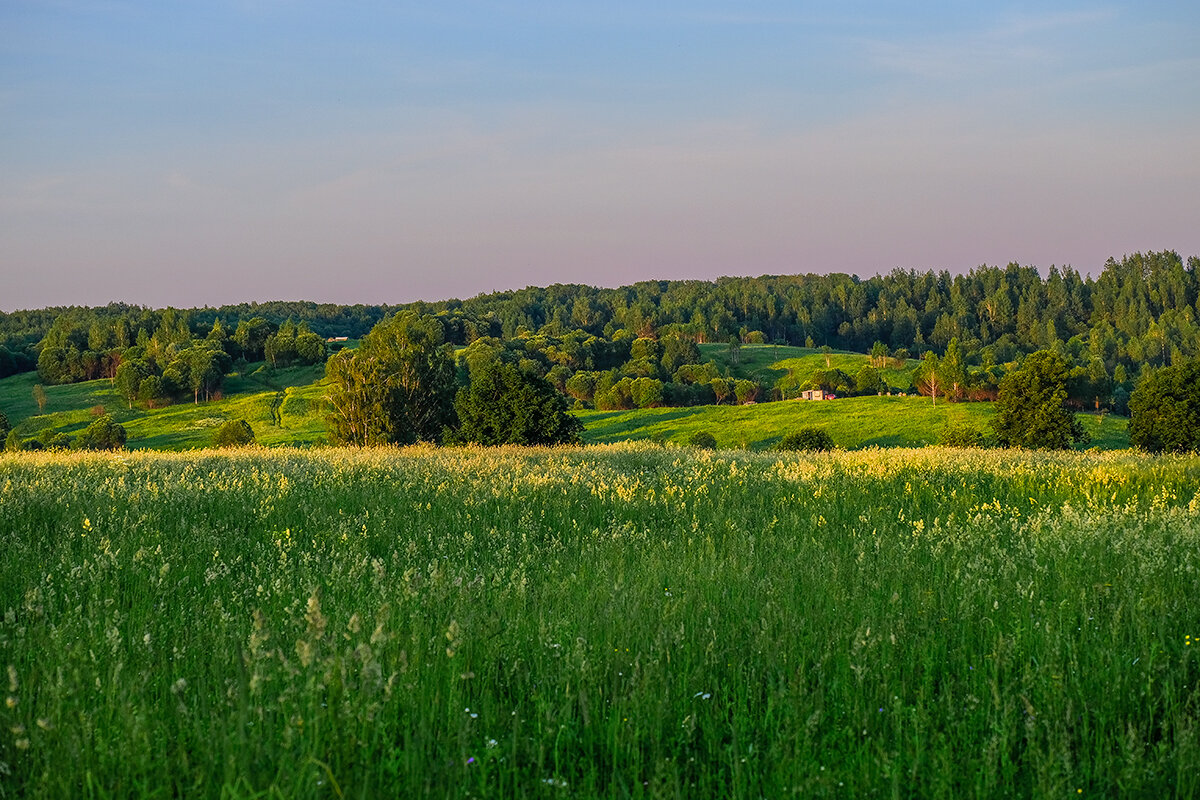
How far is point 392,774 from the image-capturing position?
3059 mm

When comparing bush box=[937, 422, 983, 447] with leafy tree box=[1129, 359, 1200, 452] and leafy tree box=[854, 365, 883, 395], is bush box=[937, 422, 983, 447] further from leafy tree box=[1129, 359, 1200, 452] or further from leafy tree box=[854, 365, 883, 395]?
leafy tree box=[854, 365, 883, 395]

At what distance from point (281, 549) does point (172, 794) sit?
4177 mm

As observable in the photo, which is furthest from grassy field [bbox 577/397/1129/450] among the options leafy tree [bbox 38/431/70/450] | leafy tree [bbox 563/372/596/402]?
leafy tree [bbox 38/431/70/450]

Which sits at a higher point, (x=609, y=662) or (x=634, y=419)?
(x=609, y=662)

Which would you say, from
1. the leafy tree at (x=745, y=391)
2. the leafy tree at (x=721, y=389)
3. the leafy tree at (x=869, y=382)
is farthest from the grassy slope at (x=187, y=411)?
the leafy tree at (x=869, y=382)

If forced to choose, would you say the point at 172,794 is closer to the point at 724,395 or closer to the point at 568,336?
the point at 724,395

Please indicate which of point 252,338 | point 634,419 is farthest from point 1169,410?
point 252,338

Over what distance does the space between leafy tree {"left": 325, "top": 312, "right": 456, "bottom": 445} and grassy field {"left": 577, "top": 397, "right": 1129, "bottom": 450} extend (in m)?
34.5

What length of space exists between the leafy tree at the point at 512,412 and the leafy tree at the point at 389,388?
207 centimetres

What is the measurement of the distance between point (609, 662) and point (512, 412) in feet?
138

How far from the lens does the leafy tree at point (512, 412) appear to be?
45406 millimetres

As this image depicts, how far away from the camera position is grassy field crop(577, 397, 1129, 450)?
82.4 meters

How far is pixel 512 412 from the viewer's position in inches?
1806

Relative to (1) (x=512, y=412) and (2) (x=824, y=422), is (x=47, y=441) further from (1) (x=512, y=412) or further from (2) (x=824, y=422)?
(2) (x=824, y=422)
